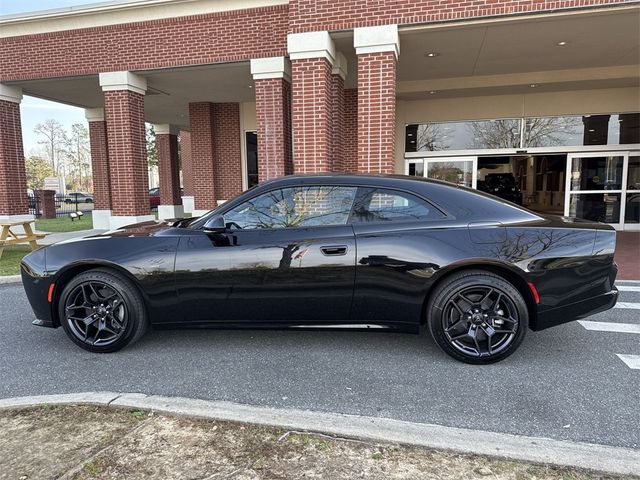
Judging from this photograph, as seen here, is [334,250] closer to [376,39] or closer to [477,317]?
[477,317]

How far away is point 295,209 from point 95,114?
13.4 metres

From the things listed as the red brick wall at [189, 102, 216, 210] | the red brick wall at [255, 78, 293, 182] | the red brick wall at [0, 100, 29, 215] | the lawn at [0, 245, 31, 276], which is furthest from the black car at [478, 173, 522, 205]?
the red brick wall at [0, 100, 29, 215]

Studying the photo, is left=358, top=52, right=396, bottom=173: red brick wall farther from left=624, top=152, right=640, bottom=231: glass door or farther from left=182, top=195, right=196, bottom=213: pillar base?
left=182, top=195, right=196, bottom=213: pillar base

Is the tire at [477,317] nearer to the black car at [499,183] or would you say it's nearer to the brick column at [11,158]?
the black car at [499,183]

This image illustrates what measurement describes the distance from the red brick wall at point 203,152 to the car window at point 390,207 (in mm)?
10602

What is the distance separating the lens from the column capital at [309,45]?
764 centimetres

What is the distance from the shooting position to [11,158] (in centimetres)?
1079

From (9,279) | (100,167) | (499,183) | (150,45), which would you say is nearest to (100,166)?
(100,167)

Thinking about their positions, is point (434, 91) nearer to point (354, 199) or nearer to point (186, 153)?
point (354, 199)

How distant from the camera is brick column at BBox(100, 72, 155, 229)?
9578 mm

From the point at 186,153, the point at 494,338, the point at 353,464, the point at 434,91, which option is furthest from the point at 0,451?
the point at 186,153

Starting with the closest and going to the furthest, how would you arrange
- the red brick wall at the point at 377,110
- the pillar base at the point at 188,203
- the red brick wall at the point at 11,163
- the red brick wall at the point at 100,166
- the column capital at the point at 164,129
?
1. the red brick wall at the point at 377,110
2. the red brick wall at the point at 11,163
3. the red brick wall at the point at 100,166
4. the column capital at the point at 164,129
5. the pillar base at the point at 188,203

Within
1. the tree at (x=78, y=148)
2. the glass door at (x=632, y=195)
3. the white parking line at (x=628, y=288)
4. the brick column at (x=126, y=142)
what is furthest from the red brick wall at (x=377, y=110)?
the tree at (x=78, y=148)

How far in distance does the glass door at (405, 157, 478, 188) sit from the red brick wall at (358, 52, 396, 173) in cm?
472
